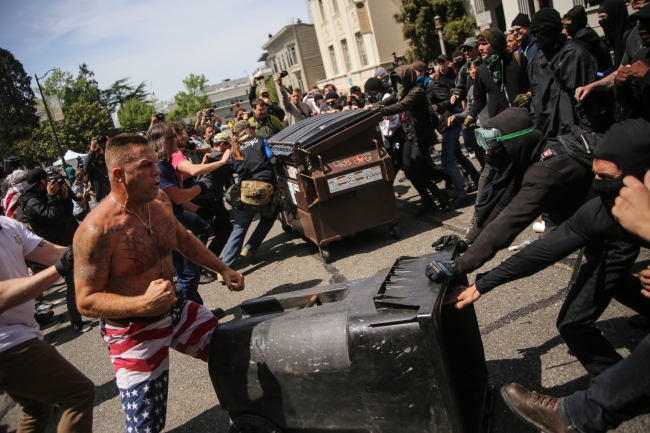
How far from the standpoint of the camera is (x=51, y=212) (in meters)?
5.63

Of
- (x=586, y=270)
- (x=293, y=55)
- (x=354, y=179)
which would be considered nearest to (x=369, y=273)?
(x=354, y=179)

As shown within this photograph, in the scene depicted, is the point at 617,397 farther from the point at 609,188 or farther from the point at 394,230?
the point at 394,230

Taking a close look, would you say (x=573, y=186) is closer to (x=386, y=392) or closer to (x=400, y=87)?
(x=386, y=392)

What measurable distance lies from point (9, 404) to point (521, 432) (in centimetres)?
464

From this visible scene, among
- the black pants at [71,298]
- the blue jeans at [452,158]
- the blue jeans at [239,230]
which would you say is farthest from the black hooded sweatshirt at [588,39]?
the black pants at [71,298]

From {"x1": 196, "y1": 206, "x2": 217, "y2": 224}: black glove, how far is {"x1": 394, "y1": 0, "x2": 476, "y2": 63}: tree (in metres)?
20.2

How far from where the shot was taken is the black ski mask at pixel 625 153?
2.12 meters

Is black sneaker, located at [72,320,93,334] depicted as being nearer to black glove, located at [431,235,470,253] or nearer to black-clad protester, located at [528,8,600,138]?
black glove, located at [431,235,470,253]

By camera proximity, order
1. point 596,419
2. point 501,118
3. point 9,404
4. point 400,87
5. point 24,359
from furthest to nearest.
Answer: point 400,87, point 9,404, point 501,118, point 24,359, point 596,419

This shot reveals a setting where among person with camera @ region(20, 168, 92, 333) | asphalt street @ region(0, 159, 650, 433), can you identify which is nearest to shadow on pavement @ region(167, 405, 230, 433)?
asphalt street @ region(0, 159, 650, 433)

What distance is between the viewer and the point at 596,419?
214 cm

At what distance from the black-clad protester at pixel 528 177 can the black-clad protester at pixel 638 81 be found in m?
1.20

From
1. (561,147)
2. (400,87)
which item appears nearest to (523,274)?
(561,147)

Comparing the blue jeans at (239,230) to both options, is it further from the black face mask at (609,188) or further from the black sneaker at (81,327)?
the black face mask at (609,188)
